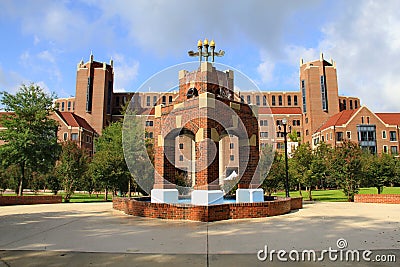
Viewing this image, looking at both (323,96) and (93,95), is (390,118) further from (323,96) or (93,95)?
(93,95)

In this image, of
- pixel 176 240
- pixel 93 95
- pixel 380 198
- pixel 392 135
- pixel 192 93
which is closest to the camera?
pixel 176 240

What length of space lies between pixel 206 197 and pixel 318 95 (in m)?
72.4

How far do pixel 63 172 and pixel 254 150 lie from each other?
17271 millimetres

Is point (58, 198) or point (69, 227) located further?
point (58, 198)

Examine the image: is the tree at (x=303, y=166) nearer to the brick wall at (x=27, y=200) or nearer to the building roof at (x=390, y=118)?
the brick wall at (x=27, y=200)

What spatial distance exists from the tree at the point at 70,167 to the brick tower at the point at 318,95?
2480 inches

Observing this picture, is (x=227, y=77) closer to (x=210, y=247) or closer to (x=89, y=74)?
(x=210, y=247)

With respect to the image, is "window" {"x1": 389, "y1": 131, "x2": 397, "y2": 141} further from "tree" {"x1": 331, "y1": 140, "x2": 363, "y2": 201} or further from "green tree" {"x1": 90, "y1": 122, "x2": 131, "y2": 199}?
"green tree" {"x1": 90, "y1": 122, "x2": 131, "y2": 199}

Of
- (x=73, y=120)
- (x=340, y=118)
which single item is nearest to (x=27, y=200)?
(x=73, y=120)

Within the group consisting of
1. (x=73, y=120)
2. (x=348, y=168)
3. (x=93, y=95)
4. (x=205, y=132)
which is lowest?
(x=348, y=168)

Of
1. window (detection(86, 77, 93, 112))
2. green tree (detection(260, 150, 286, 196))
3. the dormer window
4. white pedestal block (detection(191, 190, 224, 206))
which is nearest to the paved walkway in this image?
white pedestal block (detection(191, 190, 224, 206))

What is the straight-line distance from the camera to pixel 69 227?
9.38 m

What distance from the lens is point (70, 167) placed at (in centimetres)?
2444

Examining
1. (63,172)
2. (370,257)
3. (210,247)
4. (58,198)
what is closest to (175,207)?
(210,247)
